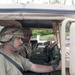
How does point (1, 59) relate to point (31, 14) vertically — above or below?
below

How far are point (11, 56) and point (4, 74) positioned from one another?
1.04 feet

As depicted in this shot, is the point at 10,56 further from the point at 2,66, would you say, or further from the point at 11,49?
the point at 2,66

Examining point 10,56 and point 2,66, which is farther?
point 10,56

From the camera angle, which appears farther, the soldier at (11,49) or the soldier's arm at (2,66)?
the soldier at (11,49)

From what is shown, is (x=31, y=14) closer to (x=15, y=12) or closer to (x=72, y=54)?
(x=15, y=12)

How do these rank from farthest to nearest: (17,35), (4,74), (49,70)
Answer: (49,70)
(17,35)
(4,74)

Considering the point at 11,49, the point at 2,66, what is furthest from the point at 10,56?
the point at 2,66

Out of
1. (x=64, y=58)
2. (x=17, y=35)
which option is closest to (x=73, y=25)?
(x=64, y=58)

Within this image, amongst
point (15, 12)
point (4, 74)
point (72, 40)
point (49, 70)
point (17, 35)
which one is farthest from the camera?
point (49, 70)

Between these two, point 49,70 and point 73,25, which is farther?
point 49,70

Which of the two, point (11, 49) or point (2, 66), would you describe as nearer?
point (2, 66)

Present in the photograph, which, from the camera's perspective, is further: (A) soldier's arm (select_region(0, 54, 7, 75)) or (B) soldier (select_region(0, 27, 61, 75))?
(B) soldier (select_region(0, 27, 61, 75))

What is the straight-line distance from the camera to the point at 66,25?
2.47m

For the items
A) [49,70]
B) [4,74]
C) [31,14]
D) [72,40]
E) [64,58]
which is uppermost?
[31,14]
